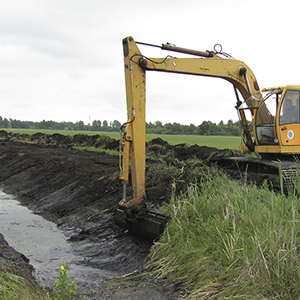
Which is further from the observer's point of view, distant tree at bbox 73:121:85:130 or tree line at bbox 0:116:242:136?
distant tree at bbox 73:121:85:130

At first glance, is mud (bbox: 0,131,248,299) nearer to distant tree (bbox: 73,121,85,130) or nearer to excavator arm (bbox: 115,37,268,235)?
excavator arm (bbox: 115,37,268,235)

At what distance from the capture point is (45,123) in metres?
97.2

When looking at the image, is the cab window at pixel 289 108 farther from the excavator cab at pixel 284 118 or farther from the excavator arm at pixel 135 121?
the excavator arm at pixel 135 121

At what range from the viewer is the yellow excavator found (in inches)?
242

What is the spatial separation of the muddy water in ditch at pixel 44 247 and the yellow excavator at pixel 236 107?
3.82ft

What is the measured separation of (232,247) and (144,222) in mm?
2256

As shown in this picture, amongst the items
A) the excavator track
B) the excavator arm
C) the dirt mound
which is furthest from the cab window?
the dirt mound

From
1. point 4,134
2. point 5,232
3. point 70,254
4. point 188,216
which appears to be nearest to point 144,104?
point 188,216

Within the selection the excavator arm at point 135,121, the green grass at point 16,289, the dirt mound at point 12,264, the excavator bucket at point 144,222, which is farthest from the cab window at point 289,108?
the green grass at point 16,289

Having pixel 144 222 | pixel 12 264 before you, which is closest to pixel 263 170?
pixel 144 222

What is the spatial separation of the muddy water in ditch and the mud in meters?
0.17

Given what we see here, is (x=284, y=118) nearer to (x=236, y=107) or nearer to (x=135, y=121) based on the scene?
(x=236, y=107)

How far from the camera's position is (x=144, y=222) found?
601cm

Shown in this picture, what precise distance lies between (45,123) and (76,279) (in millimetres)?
97136
